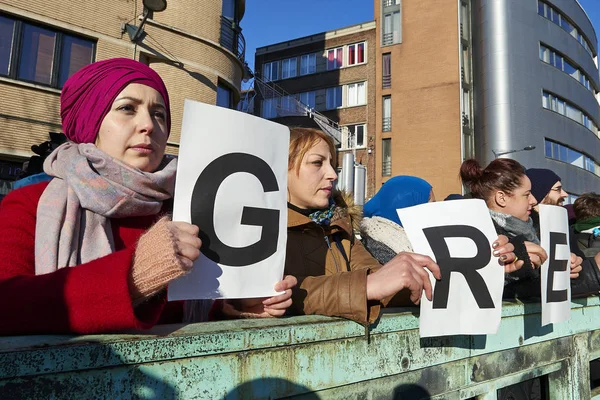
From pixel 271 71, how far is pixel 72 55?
2597 centimetres

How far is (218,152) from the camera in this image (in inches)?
56.7

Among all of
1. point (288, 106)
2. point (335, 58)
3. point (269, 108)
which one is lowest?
point (288, 106)

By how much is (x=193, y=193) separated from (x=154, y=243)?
227 mm

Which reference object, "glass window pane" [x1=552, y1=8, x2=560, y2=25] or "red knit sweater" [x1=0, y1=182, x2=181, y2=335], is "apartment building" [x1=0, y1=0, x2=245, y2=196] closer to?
"red knit sweater" [x1=0, y1=182, x2=181, y2=335]

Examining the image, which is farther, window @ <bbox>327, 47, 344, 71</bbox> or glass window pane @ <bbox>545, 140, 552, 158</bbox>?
window @ <bbox>327, 47, 344, 71</bbox>

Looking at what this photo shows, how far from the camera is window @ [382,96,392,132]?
101 feet

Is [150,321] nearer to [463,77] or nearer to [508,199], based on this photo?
[508,199]

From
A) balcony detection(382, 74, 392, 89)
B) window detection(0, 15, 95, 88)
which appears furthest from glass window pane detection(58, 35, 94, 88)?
balcony detection(382, 74, 392, 89)

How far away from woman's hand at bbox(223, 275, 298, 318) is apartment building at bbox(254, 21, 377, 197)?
91.3 ft

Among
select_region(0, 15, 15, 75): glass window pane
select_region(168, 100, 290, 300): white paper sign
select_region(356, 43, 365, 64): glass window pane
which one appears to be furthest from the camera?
select_region(356, 43, 365, 64): glass window pane

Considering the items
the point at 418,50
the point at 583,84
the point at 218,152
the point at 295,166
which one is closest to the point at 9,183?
the point at 295,166

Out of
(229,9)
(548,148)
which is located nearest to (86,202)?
(229,9)

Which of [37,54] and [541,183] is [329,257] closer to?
[541,183]

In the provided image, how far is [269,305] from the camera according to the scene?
1575 millimetres
